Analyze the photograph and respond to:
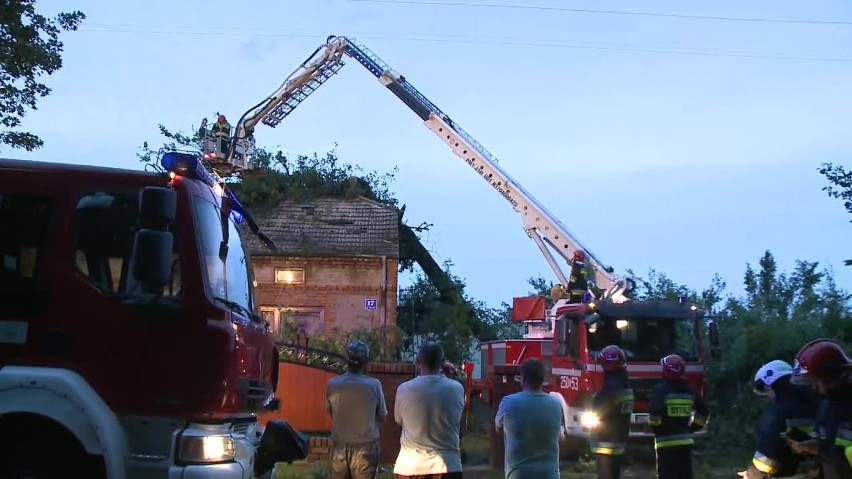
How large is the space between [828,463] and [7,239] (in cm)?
472

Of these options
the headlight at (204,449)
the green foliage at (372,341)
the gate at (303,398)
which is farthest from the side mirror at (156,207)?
the green foliage at (372,341)

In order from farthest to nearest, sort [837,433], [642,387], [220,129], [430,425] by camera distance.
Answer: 1. [220,129]
2. [642,387]
3. [430,425]
4. [837,433]

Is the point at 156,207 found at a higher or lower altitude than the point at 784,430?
higher

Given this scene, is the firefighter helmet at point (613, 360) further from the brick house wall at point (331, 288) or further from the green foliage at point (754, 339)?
the brick house wall at point (331, 288)

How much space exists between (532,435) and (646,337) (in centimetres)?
838

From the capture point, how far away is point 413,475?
5.64m

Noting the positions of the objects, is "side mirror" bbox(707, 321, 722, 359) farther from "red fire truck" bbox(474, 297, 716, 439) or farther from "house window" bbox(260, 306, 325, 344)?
"house window" bbox(260, 306, 325, 344)

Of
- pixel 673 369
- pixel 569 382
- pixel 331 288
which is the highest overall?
pixel 331 288

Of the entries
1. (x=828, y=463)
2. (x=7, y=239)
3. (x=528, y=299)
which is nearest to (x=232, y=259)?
(x=7, y=239)

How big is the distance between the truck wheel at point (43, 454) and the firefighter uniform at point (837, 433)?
3.89 meters

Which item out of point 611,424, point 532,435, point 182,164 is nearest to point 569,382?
point 611,424

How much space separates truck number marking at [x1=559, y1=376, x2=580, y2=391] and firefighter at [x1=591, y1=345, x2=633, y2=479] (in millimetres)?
4244

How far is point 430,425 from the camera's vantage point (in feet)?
18.5

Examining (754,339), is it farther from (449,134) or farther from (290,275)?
(290,275)
